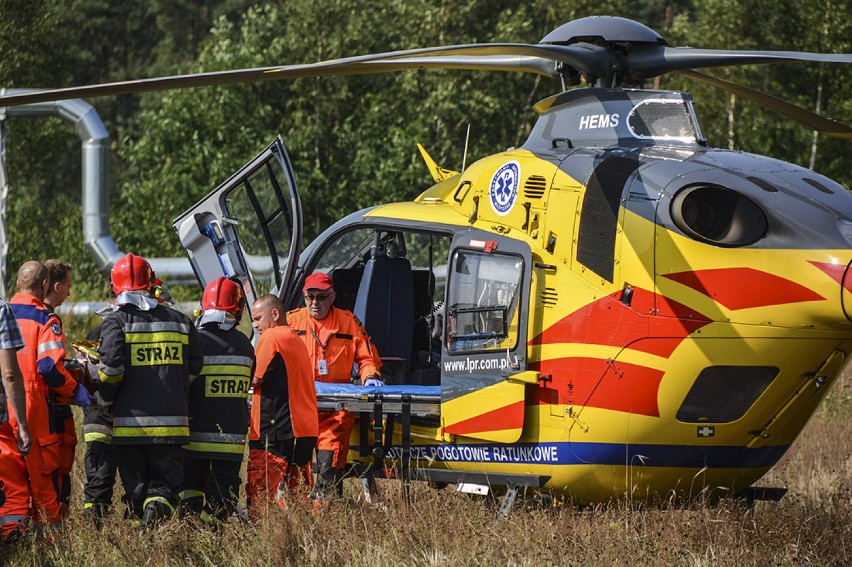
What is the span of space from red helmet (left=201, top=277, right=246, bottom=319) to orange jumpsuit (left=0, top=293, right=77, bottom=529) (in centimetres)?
101

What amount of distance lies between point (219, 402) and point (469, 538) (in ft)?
6.04

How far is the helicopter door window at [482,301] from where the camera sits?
26.1 ft

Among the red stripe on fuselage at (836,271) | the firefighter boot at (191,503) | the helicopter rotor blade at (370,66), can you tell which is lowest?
the firefighter boot at (191,503)

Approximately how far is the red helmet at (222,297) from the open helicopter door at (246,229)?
1808mm

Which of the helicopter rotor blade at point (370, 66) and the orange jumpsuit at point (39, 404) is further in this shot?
the orange jumpsuit at point (39, 404)

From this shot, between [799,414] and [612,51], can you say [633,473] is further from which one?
[612,51]

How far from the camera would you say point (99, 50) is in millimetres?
46000

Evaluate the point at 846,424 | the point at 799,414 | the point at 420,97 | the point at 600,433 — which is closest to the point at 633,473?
the point at 600,433

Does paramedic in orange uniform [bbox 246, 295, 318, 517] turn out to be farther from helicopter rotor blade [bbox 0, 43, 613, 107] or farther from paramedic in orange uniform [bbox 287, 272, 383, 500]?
helicopter rotor blade [bbox 0, 43, 613, 107]

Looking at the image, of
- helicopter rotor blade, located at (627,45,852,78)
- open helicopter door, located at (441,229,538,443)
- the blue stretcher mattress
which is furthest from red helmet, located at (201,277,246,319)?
helicopter rotor blade, located at (627,45,852,78)

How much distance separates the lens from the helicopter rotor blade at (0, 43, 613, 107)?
678cm

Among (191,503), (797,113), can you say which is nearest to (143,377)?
(191,503)

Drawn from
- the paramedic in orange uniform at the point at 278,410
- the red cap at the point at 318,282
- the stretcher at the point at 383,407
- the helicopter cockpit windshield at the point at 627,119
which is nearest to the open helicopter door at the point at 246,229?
the red cap at the point at 318,282

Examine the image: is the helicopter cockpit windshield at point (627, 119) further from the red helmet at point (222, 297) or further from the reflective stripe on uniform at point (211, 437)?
the reflective stripe on uniform at point (211, 437)
